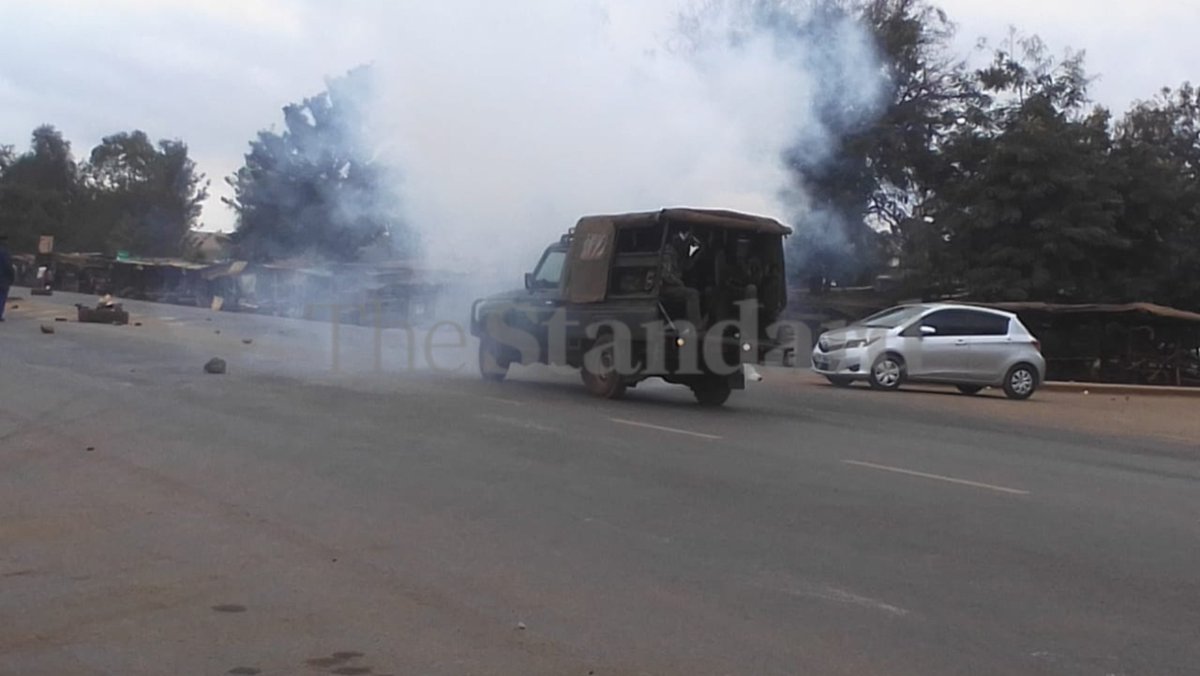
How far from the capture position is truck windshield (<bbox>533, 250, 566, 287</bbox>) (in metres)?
17.9

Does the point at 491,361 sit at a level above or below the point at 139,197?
below

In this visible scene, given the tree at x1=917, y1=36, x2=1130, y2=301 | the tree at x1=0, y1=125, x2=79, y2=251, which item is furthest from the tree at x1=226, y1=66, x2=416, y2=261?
the tree at x1=0, y1=125, x2=79, y2=251

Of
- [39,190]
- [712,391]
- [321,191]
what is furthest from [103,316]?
[39,190]

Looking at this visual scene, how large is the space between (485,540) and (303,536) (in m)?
1.10

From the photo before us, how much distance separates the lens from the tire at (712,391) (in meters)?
16.7

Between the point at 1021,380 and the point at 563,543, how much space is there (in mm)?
16367

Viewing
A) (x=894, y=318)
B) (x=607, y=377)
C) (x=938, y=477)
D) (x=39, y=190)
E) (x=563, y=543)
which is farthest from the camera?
(x=39, y=190)

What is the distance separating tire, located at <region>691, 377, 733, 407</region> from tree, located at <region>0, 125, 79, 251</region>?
6838 centimetres

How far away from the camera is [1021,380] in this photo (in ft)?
72.9

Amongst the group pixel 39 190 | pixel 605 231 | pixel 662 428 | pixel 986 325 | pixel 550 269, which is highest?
pixel 39 190

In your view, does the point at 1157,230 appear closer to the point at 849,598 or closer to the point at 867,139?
the point at 867,139

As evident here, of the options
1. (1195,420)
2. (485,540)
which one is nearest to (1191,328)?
(1195,420)

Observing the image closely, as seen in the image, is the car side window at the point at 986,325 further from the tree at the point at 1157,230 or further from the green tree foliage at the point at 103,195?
the green tree foliage at the point at 103,195

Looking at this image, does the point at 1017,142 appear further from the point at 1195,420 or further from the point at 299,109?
the point at 299,109
